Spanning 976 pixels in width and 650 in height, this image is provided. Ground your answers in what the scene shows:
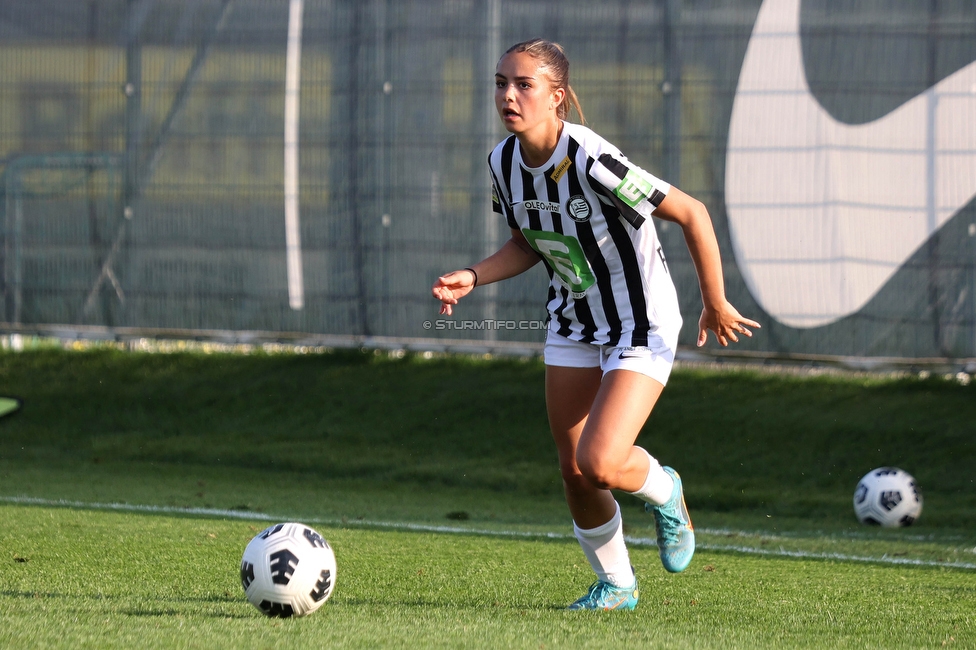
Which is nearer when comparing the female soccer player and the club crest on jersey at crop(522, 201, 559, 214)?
the female soccer player

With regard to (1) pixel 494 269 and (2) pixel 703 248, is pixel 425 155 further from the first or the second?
(2) pixel 703 248

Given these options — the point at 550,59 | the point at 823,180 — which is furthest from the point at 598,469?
the point at 823,180

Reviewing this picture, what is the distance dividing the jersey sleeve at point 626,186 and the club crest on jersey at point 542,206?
0.19 m

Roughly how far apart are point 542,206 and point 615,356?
0.64 m

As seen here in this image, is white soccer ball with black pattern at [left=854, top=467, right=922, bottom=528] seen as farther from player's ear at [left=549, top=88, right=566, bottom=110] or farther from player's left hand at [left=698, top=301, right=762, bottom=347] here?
player's ear at [left=549, top=88, right=566, bottom=110]

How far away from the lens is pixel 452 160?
10852 mm

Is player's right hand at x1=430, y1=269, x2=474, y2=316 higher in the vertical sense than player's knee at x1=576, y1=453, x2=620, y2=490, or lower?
higher

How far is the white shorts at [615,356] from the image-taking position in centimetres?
459

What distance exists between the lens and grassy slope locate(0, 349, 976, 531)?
29.3 ft

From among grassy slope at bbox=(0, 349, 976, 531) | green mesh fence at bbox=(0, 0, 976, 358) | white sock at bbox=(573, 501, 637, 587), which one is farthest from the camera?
green mesh fence at bbox=(0, 0, 976, 358)

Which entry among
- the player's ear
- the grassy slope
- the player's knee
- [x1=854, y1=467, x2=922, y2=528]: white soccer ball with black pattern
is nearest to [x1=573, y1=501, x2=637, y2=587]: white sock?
the player's knee

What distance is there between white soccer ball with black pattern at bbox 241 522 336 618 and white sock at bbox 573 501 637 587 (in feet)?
3.52

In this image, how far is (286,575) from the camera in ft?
14.1

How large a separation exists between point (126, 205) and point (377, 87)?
2714 millimetres
